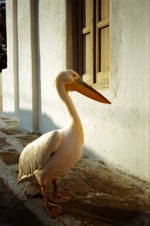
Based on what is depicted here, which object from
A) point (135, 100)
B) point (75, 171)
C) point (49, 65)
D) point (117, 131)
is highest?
point (49, 65)

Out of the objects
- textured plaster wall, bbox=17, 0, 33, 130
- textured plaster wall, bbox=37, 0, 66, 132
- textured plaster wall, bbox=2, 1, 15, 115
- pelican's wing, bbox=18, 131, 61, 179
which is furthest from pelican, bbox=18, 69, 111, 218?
textured plaster wall, bbox=2, 1, 15, 115

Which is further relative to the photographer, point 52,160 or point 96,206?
point 96,206

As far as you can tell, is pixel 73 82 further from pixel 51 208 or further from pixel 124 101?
pixel 51 208

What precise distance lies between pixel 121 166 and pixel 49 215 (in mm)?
1208

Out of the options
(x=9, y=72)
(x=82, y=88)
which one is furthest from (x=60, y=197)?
(x=9, y=72)

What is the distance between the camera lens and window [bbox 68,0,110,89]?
3.13 m

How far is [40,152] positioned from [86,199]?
695 millimetres

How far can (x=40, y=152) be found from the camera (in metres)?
1.79

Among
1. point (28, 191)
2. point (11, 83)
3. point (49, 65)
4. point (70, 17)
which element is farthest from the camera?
point (11, 83)

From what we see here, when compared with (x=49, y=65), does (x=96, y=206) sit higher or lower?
lower

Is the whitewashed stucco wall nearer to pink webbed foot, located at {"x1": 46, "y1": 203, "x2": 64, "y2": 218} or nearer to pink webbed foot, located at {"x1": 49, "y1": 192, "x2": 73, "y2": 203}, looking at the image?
pink webbed foot, located at {"x1": 49, "y1": 192, "x2": 73, "y2": 203}

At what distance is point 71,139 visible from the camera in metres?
1.78

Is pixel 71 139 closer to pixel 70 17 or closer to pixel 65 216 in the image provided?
pixel 65 216

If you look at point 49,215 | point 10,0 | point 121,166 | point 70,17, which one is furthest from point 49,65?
point 10,0
